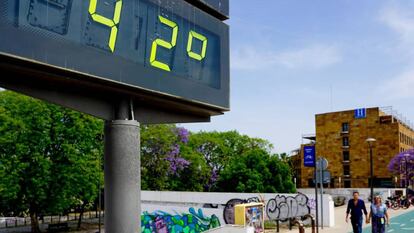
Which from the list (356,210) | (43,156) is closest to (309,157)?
(356,210)

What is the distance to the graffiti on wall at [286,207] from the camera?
28.0 m

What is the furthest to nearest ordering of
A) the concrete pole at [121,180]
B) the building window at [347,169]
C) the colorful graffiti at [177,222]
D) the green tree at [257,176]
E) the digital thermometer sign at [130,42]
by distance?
the building window at [347,169] < the green tree at [257,176] < the colorful graffiti at [177,222] < the concrete pole at [121,180] < the digital thermometer sign at [130,42]

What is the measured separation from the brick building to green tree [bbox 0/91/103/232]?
4686 cm

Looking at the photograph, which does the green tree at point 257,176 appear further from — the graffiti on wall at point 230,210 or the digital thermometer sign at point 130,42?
the digital thermometer sign at point 130,42

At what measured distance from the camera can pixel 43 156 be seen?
121 ft

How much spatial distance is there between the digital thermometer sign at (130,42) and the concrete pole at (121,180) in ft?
2.49

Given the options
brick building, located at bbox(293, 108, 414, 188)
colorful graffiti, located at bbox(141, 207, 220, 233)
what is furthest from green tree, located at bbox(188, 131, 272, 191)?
colorful graffiti, located at bbox(141, 207, 220, 233)

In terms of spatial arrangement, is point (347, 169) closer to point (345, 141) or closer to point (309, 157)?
point (345, 141)

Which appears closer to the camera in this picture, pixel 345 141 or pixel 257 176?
pixel 257 176

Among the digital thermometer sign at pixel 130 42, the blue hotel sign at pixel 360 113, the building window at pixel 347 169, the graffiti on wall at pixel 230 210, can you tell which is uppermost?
the blue hotel sign at pixel 360 113

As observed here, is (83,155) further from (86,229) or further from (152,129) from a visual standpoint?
(152,129)

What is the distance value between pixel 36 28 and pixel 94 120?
3540 cm

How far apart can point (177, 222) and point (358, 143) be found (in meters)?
50.4

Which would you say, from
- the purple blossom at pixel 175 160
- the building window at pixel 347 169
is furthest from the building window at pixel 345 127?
the purple blossom at pixel 175 160
